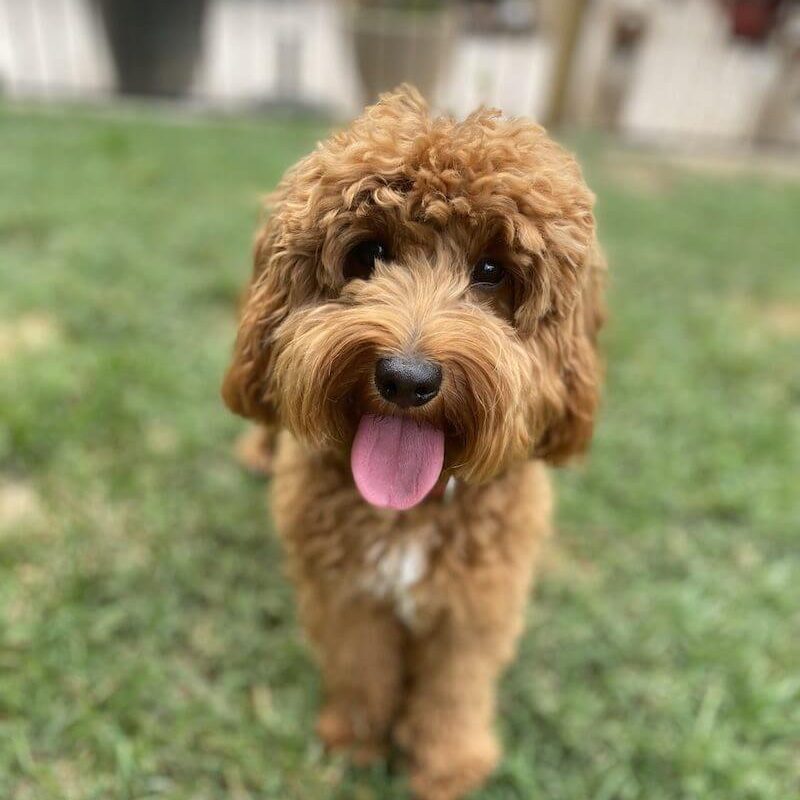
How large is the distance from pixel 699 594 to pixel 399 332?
1921mm

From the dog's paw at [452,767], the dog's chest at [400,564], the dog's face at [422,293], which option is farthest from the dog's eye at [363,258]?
the dog's paw at [452,767]

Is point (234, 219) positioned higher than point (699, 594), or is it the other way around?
point (234, 219)

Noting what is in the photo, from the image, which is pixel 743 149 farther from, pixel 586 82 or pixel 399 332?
pixel 399 332

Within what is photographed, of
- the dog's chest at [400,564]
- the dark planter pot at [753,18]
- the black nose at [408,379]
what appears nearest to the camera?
the black nose at [408,379]

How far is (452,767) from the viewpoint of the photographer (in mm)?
2146

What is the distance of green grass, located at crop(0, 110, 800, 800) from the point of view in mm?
2188

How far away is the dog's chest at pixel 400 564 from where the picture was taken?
195 centimetres

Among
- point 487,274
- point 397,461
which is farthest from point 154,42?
point 397,461

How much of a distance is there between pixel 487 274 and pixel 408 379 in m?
0.38

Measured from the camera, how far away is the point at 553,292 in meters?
1.66

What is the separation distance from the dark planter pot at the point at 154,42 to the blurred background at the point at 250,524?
201 cm

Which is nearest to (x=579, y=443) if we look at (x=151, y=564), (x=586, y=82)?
(x=151, y=564)

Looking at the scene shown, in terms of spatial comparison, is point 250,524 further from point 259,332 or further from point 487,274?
point 487,274

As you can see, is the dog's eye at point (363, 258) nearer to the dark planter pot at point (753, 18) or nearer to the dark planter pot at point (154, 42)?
the dark planter pot at point (154, 42)
